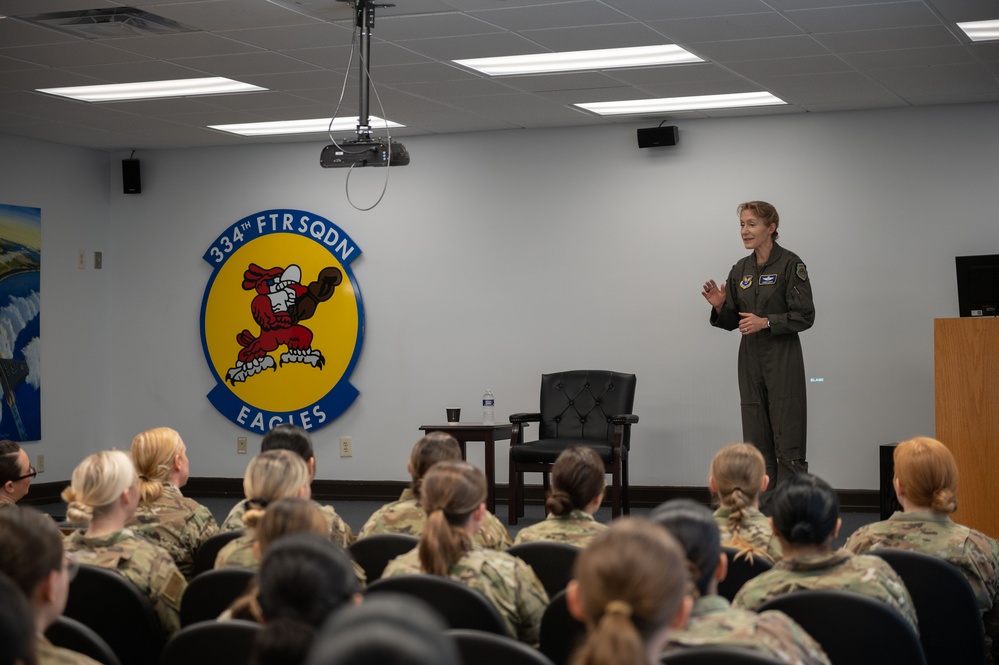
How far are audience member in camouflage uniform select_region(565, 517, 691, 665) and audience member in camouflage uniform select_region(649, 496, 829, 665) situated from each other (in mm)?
414

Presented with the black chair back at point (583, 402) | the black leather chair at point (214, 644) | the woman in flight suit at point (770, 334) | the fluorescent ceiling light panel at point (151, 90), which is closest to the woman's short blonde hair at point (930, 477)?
the black leather chair at point (214, 644)

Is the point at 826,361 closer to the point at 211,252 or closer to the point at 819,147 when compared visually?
the point at 819,147

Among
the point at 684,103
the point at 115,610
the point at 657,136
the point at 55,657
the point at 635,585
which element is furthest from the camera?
the point at 657,136

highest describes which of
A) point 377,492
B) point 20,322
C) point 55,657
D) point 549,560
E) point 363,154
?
point 363,154

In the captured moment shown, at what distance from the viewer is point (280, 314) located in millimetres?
9195

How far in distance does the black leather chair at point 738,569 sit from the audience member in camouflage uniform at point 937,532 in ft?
1.10

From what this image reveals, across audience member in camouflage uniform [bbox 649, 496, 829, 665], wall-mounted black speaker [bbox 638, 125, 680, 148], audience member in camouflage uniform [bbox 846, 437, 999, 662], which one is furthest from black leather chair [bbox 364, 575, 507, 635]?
wall-mounted black speaker [bbox 638, 125, 680, 148]

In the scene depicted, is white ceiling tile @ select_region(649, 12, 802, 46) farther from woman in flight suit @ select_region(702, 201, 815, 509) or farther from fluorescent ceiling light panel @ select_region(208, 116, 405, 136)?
Result: fluorescent ceiling light panel @ select_region(208, 116, 405, 136)

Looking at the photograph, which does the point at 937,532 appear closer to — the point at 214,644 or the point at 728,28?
the point at 214,644

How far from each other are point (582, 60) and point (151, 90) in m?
2.86

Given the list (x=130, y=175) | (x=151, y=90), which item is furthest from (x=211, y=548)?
(x=130, y=175)

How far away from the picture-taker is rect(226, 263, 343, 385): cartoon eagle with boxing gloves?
9.11 metres

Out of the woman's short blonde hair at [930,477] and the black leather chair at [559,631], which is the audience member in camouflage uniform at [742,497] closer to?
the woman's short blonde hair at [930,477]

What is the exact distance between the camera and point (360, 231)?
9.06 meters
